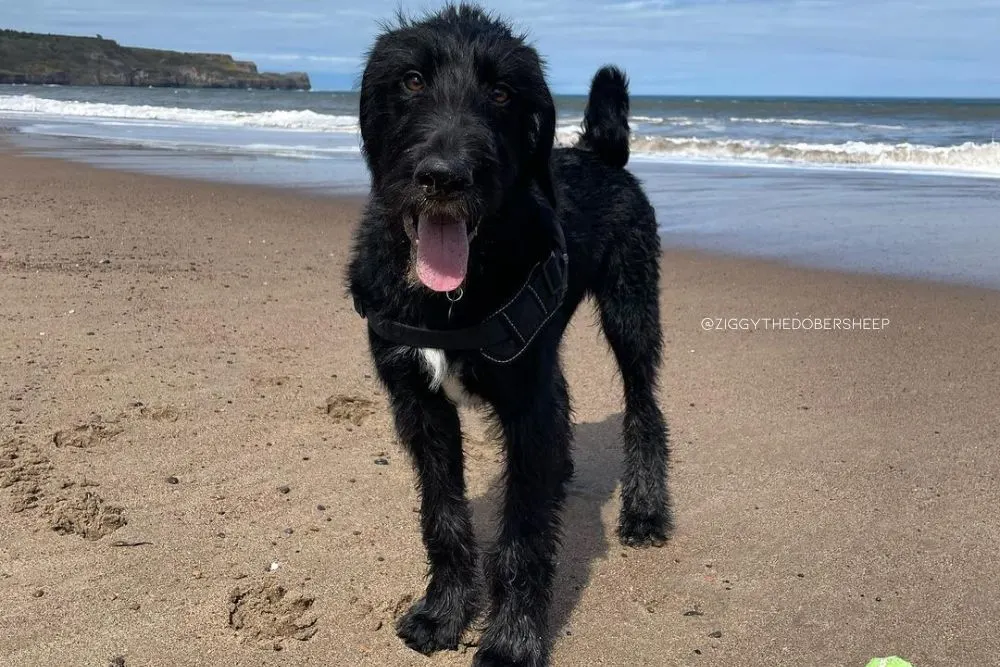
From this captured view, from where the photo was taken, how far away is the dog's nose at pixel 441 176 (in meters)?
2.41

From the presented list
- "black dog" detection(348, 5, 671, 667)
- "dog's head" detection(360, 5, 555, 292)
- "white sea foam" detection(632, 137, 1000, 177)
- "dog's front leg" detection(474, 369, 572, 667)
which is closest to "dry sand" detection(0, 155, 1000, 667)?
"dog's front leg" detection(474, 369, 572, 667)

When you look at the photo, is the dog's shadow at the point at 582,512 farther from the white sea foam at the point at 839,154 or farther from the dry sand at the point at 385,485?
the white sea foam at the point at 839,154

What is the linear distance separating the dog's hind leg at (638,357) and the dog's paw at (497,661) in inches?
42.5

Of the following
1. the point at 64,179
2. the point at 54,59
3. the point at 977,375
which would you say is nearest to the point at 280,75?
the point at 54,59

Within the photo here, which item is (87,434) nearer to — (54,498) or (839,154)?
(54,498)

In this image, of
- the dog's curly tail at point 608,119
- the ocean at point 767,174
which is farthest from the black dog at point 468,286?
the ocean at point 767,174

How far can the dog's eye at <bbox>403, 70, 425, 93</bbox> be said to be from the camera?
2695 millimetres

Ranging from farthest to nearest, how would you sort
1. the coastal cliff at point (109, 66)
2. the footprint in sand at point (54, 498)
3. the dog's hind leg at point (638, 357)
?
1. the coastal cliff at point (109, 66)
2. the dog's hind leg at point (638, 357)
3. the footprint in sand at point (54, 498)

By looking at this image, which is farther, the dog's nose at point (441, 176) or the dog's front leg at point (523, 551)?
the dog's front leg at point (523, 551)

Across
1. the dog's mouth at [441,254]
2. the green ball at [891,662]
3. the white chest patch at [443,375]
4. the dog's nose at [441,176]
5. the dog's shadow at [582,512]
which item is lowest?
the dog's shadow at [582,512]

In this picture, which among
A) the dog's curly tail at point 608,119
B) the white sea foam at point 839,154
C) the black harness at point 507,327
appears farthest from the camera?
the white sea foam at point 839,154

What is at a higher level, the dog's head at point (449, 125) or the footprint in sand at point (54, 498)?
the dog's head at point (449, 125)

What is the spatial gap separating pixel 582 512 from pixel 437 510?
120cm

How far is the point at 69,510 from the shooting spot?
12.1ft
